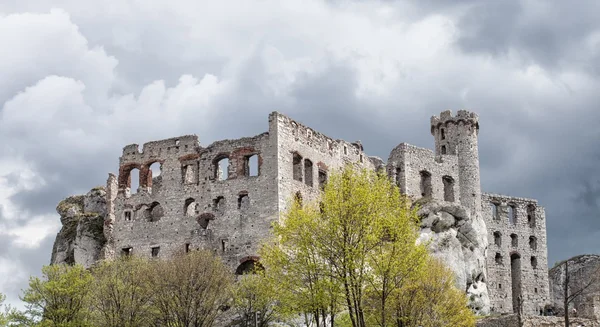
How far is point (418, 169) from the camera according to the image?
72.9 meters

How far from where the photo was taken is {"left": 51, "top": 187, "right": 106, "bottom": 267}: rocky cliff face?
214 feet

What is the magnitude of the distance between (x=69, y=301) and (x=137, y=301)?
4.80 metres

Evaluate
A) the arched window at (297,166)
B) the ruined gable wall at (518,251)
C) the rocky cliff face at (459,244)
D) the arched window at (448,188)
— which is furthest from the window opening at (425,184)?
the arched window at (297,166)

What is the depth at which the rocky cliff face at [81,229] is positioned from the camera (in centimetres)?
6519

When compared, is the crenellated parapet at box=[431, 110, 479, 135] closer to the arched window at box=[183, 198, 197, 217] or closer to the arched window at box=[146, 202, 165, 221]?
the arched window at box=[183, 198, 197, 217]

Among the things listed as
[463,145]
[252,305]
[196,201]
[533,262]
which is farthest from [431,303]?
[533,262]

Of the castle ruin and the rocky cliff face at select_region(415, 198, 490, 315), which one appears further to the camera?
the rocky cliff face at select_region(415, 198, 490, 315)

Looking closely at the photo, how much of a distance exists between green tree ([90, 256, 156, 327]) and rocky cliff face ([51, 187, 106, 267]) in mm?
10291

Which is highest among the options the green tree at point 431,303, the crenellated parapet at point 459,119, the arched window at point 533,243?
the crenellated parapet at point 459,119

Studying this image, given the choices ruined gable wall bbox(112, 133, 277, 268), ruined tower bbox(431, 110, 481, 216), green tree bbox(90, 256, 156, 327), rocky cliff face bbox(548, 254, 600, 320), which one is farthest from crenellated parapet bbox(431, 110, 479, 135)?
green tree bbox(90, 256, 156, 327)

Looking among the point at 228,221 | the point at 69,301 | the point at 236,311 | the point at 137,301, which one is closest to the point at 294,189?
the point at 228,221

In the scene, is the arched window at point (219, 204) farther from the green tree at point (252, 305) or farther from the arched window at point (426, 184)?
the arched window at point (426, 184)

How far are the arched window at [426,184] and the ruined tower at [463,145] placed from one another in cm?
344

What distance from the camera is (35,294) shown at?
54719mm
